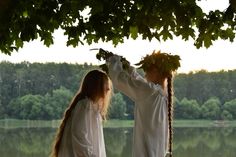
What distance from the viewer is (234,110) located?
104 feet

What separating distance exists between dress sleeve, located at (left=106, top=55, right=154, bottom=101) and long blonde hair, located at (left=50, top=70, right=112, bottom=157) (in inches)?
10.7

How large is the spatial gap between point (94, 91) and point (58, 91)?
2368 cm

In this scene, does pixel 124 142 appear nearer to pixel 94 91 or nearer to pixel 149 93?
pixel 94 91

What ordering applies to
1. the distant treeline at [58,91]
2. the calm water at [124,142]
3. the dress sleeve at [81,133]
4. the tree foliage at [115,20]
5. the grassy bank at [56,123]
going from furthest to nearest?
the grassy bank at [56,123] < the distant treeline at [58,91] < the calm water at [124,142] < the dress sleeve at [81,133] < the tree foliage at [115,20]

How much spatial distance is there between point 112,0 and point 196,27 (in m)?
0.61

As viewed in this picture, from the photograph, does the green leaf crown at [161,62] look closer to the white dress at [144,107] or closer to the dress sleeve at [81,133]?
the white dress at [144,107]

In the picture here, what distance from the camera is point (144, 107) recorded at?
3.65 metres

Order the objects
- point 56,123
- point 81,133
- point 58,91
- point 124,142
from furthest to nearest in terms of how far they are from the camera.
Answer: point 56,123 < point 58,91 < point 124,142 < point 81,133

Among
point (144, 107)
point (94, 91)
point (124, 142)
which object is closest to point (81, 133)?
point (94, 91)

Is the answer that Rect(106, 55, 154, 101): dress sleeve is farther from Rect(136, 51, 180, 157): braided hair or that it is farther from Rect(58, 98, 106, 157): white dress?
Rect(58, 98, 106, 157): white dress

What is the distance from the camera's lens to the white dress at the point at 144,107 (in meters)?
3.57

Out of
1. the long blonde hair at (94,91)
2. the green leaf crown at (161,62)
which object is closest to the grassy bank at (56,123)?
the long blonde hair at (94,91)

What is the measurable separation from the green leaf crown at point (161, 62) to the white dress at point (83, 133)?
0.50 metres

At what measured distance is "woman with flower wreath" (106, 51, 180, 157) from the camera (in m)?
3.57
